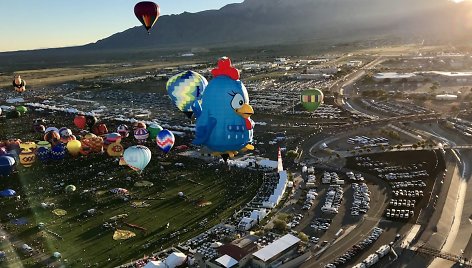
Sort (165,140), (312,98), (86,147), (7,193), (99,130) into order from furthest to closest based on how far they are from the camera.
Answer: (99,130) → (312,98) → (86,147) → (165,140) → (7,193)

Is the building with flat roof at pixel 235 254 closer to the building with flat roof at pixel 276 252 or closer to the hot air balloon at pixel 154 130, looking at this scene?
the building with flat roof at pixel 276 252

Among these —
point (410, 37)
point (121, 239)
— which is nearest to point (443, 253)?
Answer: point (121, 239)

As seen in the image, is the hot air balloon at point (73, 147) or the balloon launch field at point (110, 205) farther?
the hot air balloon at point (73, 147)

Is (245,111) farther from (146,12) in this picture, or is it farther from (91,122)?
(91,122)

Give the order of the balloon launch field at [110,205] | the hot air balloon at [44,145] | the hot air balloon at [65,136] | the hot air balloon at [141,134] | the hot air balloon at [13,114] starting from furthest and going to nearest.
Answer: the hot air balloon at [13,114]
the hot air balloon at [141,134]
the hot air balloon at [65,136]
the hot air balloon at [44,145]
the balloon launch field at [110,205]

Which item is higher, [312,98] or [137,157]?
[312,98]

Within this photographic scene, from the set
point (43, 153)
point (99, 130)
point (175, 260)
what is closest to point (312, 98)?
point (99, 130)

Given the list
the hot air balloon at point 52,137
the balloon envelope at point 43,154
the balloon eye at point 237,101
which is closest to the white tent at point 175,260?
the balloon eye at point 237,101

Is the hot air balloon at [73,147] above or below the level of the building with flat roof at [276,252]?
above
